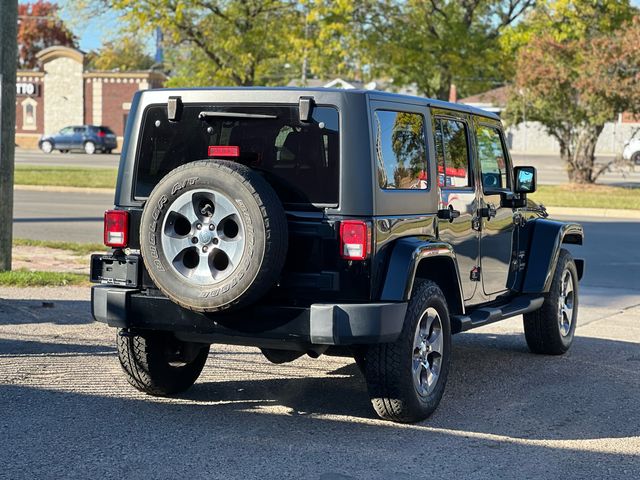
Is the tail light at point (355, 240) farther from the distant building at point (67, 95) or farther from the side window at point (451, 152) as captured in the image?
the distant building at point (67, 95)

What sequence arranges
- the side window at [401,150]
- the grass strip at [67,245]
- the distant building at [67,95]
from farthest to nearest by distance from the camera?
the distant building at [67,95] → the grass strip at [67,245] → the side window at [401,150]

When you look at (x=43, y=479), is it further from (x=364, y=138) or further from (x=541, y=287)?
(x=541, y=287)

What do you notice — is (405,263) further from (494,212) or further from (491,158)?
(491,158)

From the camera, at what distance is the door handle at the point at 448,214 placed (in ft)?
21.9

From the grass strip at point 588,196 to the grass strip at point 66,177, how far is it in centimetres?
1101

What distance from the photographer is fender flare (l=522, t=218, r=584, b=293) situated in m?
8.16

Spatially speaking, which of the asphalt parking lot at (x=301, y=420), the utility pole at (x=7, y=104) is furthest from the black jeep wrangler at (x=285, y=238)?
the utility pole at (x=7, y=104)

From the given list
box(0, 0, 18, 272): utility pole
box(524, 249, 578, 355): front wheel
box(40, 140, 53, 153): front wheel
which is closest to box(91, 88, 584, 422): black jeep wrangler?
box(524, 249, 578, 355): front wheel

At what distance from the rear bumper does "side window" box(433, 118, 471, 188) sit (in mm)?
1383

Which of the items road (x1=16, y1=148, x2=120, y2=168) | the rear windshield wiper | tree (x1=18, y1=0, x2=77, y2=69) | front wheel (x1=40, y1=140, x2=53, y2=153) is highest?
tree (x1=18, y1=0, x2=77, y2=69)

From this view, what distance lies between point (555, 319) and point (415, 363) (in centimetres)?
→ 253

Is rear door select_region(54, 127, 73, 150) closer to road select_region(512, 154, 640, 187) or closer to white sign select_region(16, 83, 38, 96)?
white sign select_region(16, 83, 38, 96)

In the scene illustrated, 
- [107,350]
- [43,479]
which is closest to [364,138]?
[43,479]

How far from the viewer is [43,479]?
4.89m
